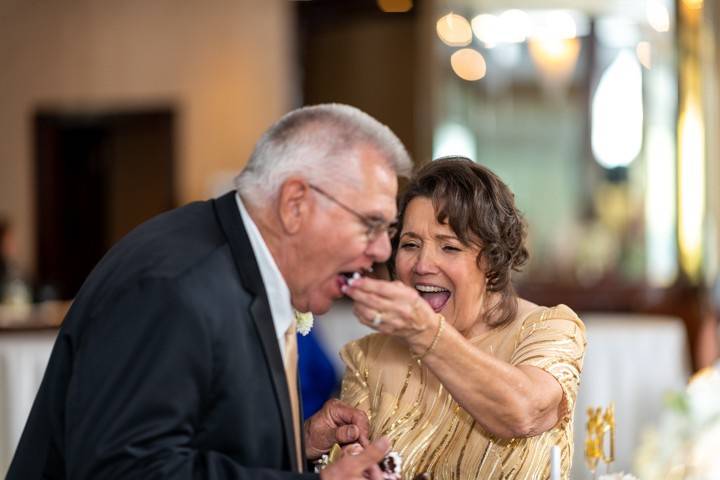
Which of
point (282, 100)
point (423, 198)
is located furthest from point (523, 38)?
point (423, 198)

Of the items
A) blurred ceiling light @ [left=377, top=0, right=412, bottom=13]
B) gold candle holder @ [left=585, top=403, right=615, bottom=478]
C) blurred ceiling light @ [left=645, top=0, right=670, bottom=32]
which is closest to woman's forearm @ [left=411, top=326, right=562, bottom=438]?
gold candle holder @ [left=585, top=403, right=615, bottom=478]

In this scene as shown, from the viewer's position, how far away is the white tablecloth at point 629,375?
17.4 feet

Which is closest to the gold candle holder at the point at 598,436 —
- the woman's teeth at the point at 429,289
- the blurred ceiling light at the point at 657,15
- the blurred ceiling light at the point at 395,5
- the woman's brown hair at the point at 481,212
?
the woman's brown hair at the point at 481,212

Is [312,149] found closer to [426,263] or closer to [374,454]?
[374,454]

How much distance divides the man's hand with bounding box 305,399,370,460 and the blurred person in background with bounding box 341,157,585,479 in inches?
4.6

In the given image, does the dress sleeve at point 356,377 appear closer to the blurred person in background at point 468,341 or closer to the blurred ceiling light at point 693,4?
the blurred person in background at point 468,341

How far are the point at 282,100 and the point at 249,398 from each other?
8350 millimetres

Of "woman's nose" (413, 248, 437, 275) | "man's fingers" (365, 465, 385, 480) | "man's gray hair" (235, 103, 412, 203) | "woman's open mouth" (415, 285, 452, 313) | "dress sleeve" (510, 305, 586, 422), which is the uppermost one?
"man's gray hair" (235, 103, 412, 203)

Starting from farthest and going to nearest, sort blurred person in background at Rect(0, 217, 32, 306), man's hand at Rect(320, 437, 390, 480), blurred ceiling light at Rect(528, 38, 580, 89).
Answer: blurred ceiling light at Rect(528, 38, 580, 89) → blurred person in background at Rect(0, 217, 32, 306) → man's hand at Rect(320, 437, 390, 480)

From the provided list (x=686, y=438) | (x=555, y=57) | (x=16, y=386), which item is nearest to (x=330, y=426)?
(x=686, y=438)

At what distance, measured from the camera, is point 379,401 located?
2252 mm

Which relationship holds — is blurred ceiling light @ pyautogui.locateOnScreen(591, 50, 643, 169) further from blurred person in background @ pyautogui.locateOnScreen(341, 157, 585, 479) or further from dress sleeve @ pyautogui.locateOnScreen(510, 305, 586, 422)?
dress sleeve @ pyautogui.locateOnScreen(510, 305, 586, 422)

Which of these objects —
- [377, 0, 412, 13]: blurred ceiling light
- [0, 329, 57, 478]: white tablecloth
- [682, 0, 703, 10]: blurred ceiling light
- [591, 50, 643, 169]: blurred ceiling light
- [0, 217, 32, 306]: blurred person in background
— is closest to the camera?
[0, 329, 57, 478]: white tablecloth

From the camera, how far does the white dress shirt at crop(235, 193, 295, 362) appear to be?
1653 millimetres
